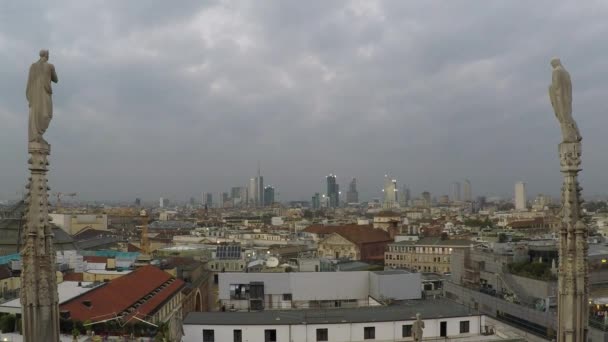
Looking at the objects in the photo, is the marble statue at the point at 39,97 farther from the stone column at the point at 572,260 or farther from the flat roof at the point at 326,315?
A: the flat roof at the point at 326,315

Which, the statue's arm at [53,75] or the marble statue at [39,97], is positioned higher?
the statue's arm at [53,75]

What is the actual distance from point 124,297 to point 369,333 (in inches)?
481

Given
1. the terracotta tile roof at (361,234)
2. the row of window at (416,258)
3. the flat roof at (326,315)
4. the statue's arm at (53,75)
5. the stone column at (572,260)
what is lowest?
the row of window at (416,258)

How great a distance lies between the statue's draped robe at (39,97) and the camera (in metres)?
7.04

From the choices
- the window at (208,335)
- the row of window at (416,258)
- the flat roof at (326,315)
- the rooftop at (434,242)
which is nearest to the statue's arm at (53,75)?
the flat roof at (326,315)

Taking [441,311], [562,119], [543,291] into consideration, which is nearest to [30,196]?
[562,119]

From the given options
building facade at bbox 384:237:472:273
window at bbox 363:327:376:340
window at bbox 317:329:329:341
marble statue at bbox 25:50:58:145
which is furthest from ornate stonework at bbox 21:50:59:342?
building facade at bbox 384:237:472:273

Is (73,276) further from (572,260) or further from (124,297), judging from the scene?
(572,260)

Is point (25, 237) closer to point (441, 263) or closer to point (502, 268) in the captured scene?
point (502, 268)

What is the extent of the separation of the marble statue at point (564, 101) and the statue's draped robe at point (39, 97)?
7.14m

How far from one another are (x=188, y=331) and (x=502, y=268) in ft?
89.2

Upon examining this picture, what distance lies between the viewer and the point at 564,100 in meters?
7.81

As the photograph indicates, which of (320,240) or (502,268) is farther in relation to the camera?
(320,240)

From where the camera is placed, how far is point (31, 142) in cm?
694
